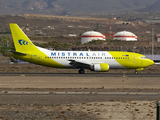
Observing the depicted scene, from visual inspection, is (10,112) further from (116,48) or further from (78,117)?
(116,48)

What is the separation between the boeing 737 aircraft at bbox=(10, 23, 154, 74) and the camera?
1922 inches

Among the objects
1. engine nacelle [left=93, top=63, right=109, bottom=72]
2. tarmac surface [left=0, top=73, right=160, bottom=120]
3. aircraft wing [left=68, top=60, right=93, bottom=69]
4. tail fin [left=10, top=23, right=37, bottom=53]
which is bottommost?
tarmac surface [left=0, top=73, right=160, bottom=120]

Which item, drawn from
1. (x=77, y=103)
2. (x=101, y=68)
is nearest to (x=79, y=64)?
(x=101, y=68)

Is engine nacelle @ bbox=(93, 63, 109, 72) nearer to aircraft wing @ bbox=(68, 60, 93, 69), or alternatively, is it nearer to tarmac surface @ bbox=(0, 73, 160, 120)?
aircraft wing @ bbox=(68, 60, 93, 69)

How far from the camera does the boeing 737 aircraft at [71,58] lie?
48812 mm

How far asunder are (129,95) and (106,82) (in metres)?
10.3

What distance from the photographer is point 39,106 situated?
23.2 meters

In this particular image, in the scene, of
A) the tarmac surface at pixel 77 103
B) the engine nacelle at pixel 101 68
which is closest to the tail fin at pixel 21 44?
the engine nacelle at pixel 101 68

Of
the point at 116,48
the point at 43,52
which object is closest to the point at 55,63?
the point at 43,52

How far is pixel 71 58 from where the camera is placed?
162ft

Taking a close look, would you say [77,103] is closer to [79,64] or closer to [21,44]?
[79,64]

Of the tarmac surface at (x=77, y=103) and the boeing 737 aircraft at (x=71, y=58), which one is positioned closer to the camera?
A: the tarmac surface at (x=77, y=103)

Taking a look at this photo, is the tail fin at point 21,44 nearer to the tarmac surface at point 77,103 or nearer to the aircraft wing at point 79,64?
the aircraft wing at point 79,64

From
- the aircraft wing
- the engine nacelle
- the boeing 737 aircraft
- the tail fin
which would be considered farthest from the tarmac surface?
the tail fin
